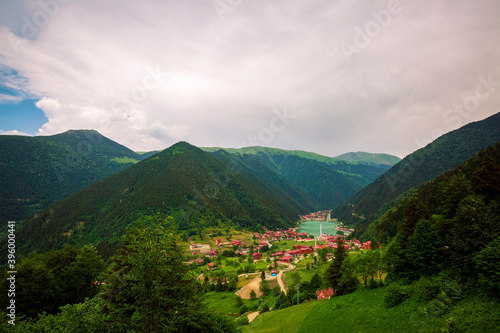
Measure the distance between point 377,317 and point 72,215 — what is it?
15101 centimetres

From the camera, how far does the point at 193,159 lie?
566 feet

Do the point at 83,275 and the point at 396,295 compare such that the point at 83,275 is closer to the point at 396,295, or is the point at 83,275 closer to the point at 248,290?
the point at 396,295

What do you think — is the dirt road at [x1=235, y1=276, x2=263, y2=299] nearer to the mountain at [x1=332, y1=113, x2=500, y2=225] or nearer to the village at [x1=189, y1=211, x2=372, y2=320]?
the village at [x1=189, y1=211, x2=372, y2=320]

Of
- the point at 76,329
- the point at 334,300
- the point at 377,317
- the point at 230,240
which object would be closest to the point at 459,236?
the point at 377,317

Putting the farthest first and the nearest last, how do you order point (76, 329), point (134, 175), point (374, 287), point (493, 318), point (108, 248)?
point (134, 175) < point (108, 248) < point (374, 287) < point (493, 318) < point (76, 329)

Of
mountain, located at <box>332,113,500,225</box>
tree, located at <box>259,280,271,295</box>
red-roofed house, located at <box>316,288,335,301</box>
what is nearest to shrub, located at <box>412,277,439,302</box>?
red-roofed house, located at <box>316,288,335,301</box>

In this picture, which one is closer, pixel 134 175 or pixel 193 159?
pixel 134 175

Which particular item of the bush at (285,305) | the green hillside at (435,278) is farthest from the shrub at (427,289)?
the bush at (285,305)

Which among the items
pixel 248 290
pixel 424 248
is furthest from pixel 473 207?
pixel 248 290

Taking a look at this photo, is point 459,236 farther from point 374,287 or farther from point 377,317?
point 374,287

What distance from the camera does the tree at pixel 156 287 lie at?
8.12 m

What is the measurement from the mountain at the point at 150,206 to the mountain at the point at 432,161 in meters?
60.1

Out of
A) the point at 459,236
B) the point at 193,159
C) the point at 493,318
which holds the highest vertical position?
the point at 193,159

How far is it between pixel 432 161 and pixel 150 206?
171 meters
